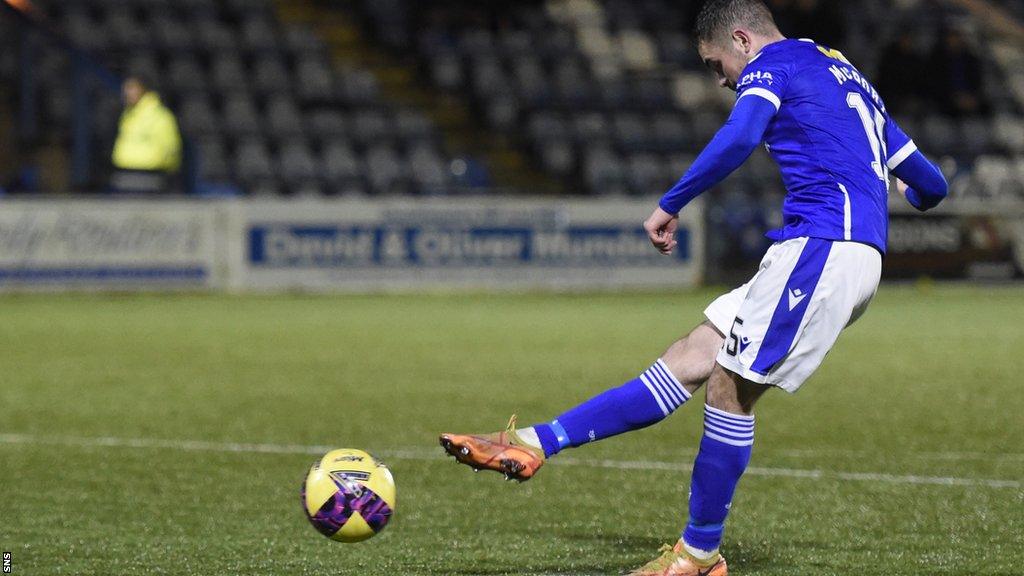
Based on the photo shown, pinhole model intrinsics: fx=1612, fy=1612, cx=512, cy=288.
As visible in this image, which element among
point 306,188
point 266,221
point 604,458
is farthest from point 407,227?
point 604,458

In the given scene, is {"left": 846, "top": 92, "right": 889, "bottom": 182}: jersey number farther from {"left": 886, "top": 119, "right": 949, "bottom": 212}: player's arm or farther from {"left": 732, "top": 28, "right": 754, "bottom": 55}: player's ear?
{"left": 732, "top": 28, "right": 754, "bottom": 55}: player's ear

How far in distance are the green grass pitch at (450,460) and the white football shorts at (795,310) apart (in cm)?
68

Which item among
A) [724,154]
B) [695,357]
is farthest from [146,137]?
[724,154]

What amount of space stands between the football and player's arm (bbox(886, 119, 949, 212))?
6.07 ft

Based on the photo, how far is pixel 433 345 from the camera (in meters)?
12.6

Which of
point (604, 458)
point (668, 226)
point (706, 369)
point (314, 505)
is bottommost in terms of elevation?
point (604, 458)

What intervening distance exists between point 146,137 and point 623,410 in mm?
14351

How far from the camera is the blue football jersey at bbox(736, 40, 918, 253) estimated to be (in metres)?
4.57

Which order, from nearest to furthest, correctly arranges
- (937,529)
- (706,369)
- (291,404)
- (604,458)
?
1. (706,369)
2. (937,529)
3. (604,458)
4. (291,404)

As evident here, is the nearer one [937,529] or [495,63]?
[937,529]

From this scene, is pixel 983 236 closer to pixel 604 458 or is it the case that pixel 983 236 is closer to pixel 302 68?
pixel 302 68

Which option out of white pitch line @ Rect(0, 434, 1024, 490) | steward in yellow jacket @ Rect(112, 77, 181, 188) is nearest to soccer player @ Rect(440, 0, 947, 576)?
white pitch line @ Rect(0, 434, 1024, 490)

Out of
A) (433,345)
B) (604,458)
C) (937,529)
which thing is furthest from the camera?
(433,345)

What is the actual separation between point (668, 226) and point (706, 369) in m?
0.57
